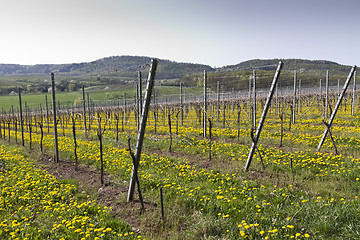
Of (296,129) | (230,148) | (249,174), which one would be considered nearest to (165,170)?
(249,174)

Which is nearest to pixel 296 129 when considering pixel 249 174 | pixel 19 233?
pixel 249 174

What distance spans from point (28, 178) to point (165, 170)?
5239 mm

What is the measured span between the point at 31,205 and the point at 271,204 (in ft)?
21.9

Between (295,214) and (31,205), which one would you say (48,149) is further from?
(295,214)

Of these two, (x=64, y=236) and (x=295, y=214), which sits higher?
(x=295, y=214)

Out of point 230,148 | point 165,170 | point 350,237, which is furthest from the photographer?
point 230,148

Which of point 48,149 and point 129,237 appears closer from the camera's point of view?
point 129,237

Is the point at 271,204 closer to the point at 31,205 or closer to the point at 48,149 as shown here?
the point at 31,205

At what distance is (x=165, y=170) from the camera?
906 centimetres

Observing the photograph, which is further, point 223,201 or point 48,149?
point 48,149

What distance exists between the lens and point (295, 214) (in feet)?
16.7

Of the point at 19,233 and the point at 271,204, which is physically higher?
the point at 271,204

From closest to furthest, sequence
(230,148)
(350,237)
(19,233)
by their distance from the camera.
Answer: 1. (350,237)
2. (19,233)
3. (230,148)

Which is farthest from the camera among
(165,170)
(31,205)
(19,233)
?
(165,170)
